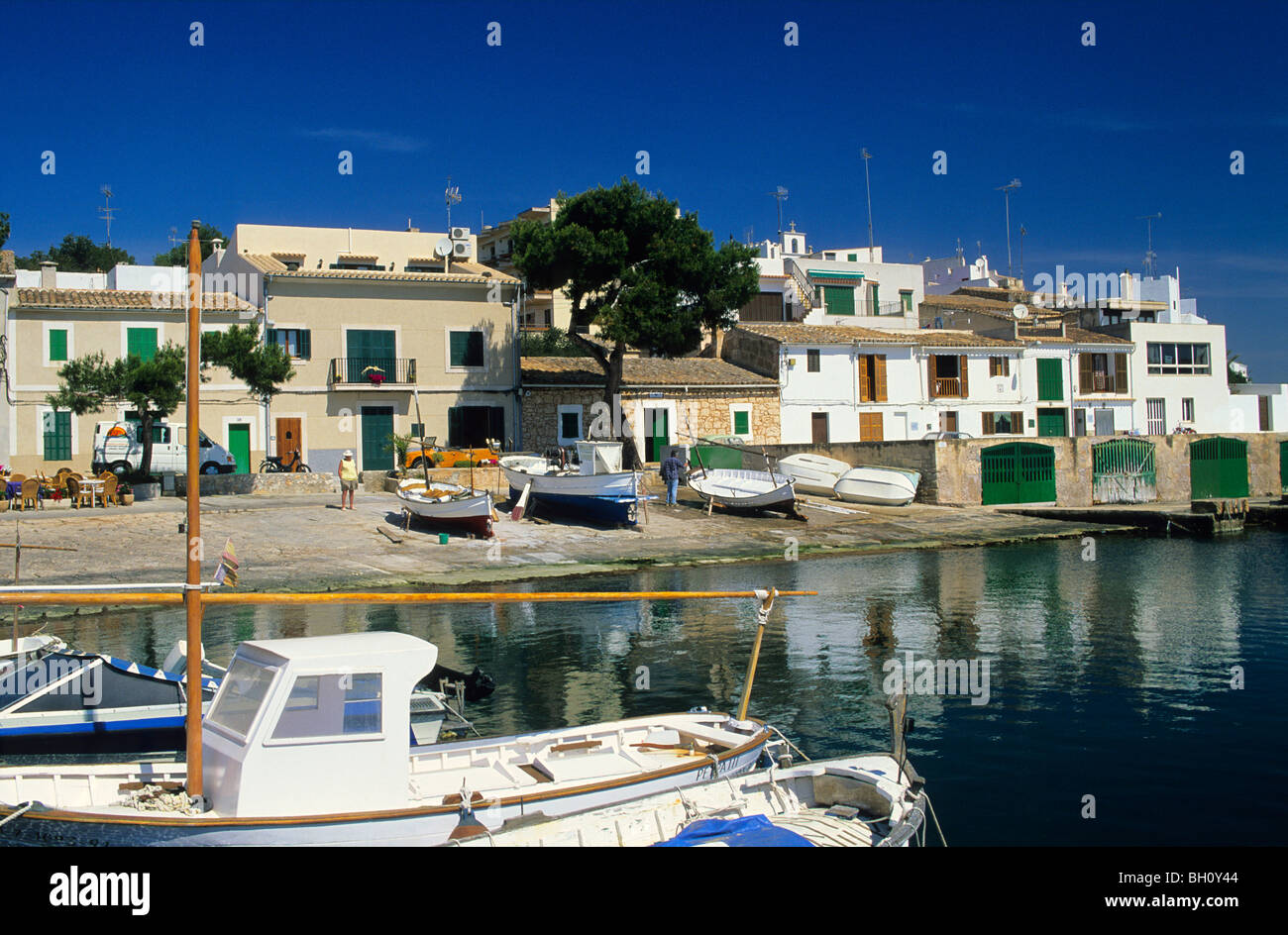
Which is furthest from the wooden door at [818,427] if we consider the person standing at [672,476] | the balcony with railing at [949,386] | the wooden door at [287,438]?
the wooden door at [287,438]

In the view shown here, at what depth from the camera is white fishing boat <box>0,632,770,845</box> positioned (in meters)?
8.64

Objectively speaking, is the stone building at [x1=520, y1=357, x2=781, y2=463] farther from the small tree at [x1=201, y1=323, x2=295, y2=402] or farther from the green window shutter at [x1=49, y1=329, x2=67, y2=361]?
the green window shutter at [x1=49, y1=329, x2=67, y2=361]

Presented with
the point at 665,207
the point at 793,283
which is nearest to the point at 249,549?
the point at 665,207

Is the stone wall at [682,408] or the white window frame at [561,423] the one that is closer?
the stone wall at [682,408]

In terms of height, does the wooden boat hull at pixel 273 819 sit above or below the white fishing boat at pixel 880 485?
below

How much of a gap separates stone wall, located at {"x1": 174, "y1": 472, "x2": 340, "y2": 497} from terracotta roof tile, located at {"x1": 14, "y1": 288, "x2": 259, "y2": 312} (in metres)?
6.59

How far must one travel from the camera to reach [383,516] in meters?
32.7

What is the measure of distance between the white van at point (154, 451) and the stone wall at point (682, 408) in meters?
12.1

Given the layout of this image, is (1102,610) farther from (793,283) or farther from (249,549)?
(793,283)

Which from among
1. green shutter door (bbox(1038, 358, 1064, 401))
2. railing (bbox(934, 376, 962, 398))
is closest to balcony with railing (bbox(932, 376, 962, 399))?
railing (bbox(934, 376, 962, 398))

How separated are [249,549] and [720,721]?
1885cm

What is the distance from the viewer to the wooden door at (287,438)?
40750 mm

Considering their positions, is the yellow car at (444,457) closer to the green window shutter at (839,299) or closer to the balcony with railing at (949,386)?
the balcony with railing at (949,386)

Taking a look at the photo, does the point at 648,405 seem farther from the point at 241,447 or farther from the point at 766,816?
the point at 766,816
